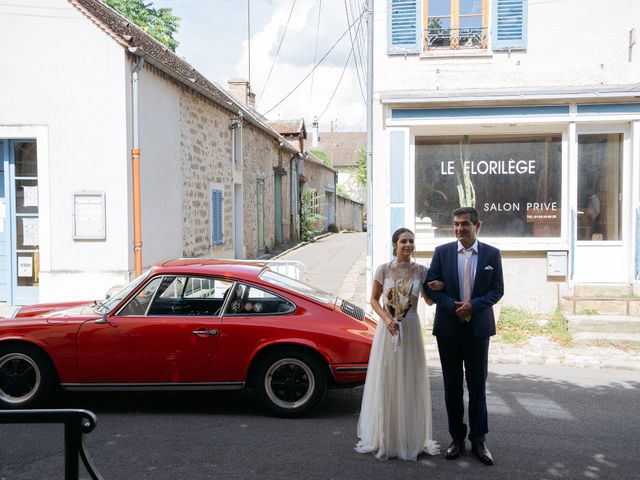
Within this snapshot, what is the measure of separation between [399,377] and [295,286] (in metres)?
1.91

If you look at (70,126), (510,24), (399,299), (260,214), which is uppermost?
(510,24)

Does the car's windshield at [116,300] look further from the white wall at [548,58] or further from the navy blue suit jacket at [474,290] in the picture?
the white wall at [548,58]

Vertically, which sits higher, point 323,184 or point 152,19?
point 152,19

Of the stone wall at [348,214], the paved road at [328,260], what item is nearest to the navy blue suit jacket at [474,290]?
the paved road at [328,260]

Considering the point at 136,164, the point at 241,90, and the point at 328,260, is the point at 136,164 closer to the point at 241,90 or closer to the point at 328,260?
the point at 328,260

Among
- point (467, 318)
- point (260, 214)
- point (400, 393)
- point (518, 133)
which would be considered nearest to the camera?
point (467, 318)

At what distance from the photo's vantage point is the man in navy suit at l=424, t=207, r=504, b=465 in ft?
15.5

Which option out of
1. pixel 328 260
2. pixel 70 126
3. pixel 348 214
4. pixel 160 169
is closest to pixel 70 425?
pixel 70 126

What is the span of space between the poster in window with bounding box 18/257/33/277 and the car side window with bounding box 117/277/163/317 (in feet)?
20.7

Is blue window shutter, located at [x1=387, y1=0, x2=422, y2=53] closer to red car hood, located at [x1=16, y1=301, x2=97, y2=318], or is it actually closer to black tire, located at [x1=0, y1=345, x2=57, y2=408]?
red car hood, located at [x1=16, y1=301, x2=97, y2=318]

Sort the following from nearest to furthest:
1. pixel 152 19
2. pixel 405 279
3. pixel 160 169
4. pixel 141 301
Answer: pixel 405 279
pixel 141 301
pixel 160 169
pixel 152 19

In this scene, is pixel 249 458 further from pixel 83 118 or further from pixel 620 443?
pixel 83 118

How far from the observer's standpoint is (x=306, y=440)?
5.22m

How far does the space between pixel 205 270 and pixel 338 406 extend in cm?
183
